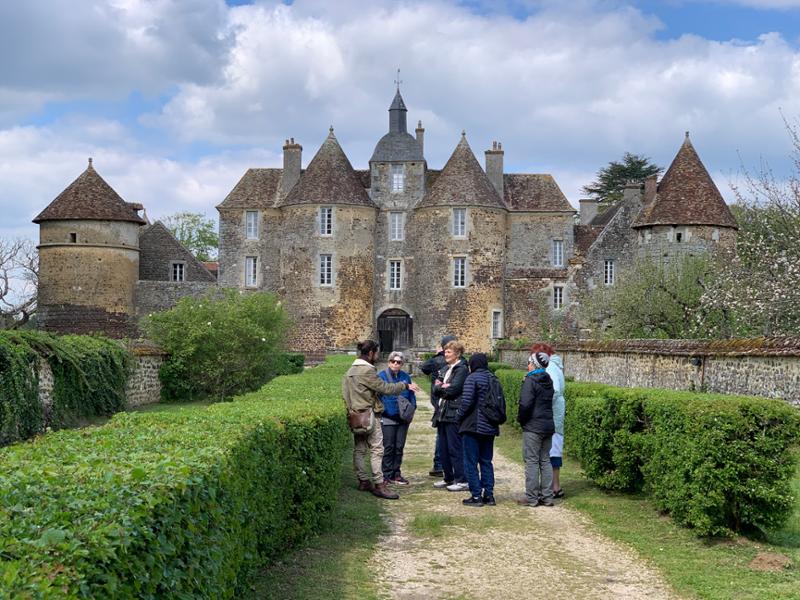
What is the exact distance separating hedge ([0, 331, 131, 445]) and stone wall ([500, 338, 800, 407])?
11.5m

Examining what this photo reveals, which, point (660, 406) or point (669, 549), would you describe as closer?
point (669, 549)

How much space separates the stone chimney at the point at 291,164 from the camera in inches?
2034

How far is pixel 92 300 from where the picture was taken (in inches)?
1877

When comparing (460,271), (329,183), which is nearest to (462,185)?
(460,271)

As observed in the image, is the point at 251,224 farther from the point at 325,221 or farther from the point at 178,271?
the point at 325,221

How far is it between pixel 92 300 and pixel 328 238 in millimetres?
11732

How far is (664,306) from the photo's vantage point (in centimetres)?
3005

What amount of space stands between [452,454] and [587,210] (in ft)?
157

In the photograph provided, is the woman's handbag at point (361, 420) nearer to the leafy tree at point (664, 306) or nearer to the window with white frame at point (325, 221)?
the leafy tree at point (664, 306)

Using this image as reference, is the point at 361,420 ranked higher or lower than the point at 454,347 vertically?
lower

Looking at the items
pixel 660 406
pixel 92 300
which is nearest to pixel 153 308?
pixel 92 300

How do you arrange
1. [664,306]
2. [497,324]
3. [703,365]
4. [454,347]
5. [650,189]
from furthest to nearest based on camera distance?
1. [497,324]
2. [650,189]
3. [664,306]
4. [703,365]
5. [454,347]

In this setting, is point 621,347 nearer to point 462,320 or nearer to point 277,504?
point 277,504

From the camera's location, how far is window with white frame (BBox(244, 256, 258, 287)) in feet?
169
